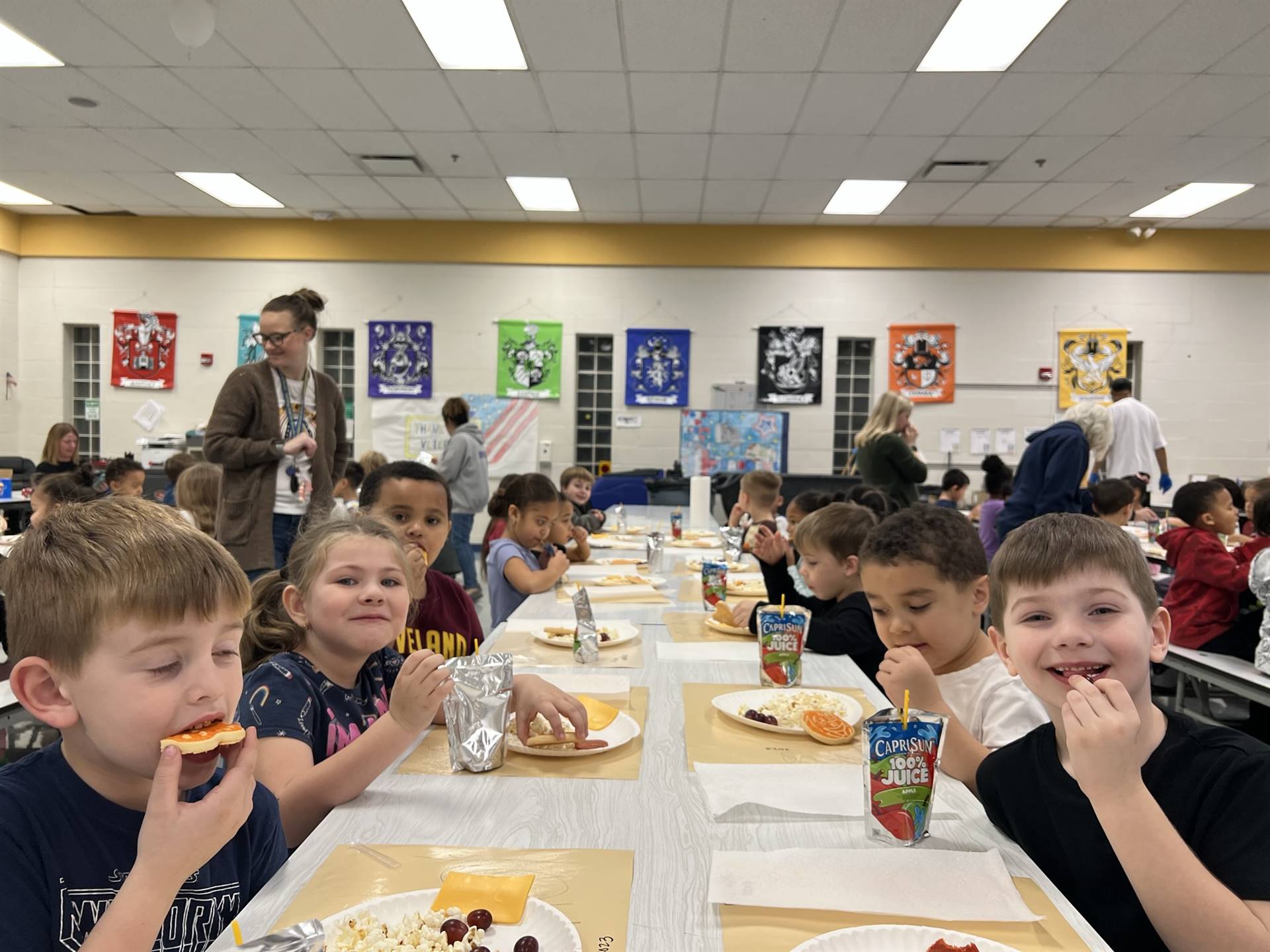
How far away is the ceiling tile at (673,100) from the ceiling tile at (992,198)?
2.75m

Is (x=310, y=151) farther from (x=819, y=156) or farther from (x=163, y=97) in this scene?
(x=819, y=156)

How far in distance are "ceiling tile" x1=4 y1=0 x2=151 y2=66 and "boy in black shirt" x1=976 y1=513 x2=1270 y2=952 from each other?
5.39m

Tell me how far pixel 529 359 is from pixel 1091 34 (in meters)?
5.76

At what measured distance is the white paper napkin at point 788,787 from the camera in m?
1.16

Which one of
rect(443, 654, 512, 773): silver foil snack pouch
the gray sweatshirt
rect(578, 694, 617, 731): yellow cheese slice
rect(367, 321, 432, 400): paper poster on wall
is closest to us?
rect(443, 654, 512, 773): silver foil snack pouch

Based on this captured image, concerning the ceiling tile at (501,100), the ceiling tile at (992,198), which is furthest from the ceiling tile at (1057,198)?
the ceiling tile at (501,100)

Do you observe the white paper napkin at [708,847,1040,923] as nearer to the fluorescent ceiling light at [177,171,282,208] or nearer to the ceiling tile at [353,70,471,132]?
the ceiling tile at [353,70,471,132]

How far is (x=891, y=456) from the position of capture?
18.7 ft

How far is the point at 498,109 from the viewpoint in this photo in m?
6.04

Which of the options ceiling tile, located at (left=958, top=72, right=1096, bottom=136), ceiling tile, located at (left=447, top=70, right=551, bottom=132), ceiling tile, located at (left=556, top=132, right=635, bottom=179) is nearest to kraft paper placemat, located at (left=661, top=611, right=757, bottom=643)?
ceiling tile, located at (left=447, top=70, right=551, bottom=132)

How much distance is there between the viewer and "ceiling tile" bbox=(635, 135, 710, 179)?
6562mm

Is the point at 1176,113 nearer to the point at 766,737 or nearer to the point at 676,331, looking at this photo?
the point at 676,331

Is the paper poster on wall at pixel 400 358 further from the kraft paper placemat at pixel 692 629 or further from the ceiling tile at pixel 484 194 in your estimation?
the kraft paper placemat at pixel 692 629

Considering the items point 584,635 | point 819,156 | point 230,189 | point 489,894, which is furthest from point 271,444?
point 230,189
